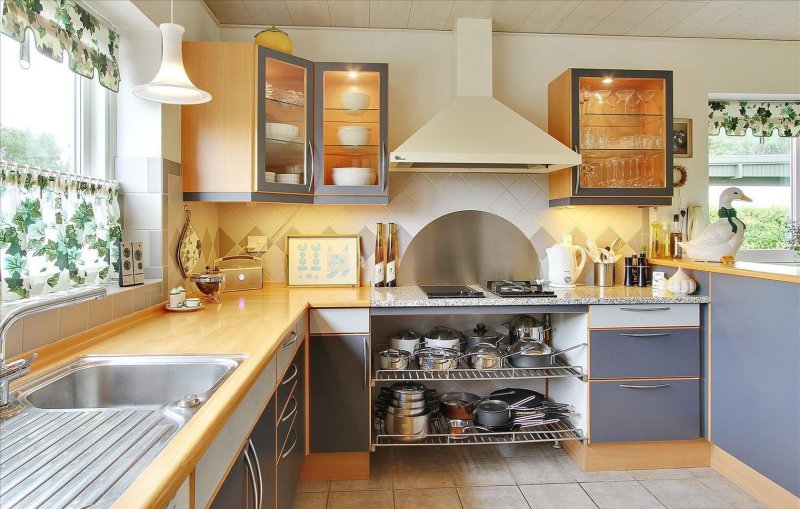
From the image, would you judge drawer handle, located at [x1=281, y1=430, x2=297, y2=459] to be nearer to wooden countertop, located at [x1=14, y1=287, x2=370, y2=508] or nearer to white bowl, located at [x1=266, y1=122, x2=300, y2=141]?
wooden countertop, located at [x1=14, y1=287, x2=370, y2=508]

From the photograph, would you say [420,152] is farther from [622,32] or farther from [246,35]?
[622,32]

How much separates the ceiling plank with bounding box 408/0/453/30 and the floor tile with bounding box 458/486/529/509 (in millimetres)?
2537

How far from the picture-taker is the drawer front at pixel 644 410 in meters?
2.48

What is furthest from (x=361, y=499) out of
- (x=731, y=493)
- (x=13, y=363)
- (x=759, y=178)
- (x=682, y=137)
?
(x=759, y=178)

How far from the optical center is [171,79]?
1.59m

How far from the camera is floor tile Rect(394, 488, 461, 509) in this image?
2207mm

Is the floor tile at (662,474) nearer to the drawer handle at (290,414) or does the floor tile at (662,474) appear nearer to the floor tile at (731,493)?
the floor tile at (731,493)

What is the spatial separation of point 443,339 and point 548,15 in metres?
1.97

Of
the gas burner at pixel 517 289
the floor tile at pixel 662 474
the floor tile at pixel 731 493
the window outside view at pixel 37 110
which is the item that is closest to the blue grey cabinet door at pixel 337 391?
the gas burner at pixel 517 289

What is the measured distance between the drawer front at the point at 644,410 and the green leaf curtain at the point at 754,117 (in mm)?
1889

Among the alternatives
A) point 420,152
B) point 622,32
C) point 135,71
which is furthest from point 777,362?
point 135,71

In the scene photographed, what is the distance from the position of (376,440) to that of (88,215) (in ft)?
5.52

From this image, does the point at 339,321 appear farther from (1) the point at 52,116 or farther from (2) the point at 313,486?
(1) the point at 52,116

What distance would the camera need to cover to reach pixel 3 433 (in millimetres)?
988
